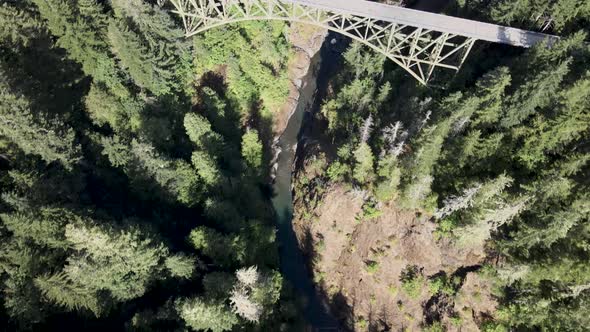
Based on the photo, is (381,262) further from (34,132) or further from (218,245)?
(34,132)

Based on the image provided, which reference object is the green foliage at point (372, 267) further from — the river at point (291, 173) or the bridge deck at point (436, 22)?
the bridge deck at point (436, 22)

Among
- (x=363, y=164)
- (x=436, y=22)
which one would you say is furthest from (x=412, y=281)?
(x=436, y=22)

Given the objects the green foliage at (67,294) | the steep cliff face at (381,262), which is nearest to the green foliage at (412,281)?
the steep cliff face at (381,262)

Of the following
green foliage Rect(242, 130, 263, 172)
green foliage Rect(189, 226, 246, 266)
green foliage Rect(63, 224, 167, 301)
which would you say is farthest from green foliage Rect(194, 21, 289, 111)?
green foliage Rect(63, 224, 167, 301)

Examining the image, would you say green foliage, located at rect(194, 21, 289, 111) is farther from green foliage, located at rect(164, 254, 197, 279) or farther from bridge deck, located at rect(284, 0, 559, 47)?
green foliage, located at rect(164, 254, 197, 279)

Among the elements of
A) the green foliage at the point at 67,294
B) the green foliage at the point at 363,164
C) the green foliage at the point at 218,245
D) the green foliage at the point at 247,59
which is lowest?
the green foliage at the point at 67,294

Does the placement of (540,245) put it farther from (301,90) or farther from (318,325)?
(301,90)

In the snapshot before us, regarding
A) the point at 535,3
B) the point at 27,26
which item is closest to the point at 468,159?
the point at 535,3
